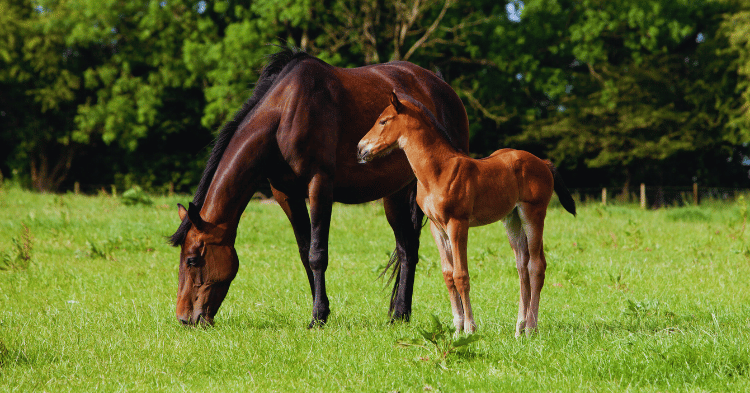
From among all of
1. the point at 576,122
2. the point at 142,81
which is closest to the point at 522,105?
the point at 576,122

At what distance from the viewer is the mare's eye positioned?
5626mm

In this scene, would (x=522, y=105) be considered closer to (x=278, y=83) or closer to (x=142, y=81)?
(x=142, y=81)

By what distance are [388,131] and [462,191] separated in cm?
67

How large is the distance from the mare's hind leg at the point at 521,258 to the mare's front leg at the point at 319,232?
152cm

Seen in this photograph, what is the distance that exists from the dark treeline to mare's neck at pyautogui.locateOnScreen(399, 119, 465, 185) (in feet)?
68.0

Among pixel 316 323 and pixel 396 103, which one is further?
pixel 316 323

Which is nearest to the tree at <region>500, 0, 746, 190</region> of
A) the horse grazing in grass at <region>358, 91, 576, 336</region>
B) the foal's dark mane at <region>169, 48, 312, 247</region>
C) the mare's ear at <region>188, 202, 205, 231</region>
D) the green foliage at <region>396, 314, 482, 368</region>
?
the foal's dark mane at <region>169, 48, 312, 247</region>

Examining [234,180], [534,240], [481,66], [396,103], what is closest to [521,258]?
[534,240]

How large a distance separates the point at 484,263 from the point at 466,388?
5245 millimetres

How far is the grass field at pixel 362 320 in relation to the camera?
4.30 metres

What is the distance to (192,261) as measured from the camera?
5629 millimetres

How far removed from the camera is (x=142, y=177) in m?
34.6

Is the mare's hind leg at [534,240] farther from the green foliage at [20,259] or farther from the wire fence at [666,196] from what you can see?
the wire fence at [666,196]

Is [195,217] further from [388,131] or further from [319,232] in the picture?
[388,131]
